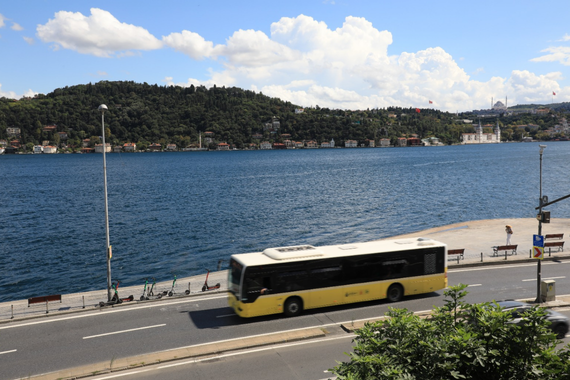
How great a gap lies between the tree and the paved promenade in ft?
28.5

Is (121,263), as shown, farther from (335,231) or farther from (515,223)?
(515,223)

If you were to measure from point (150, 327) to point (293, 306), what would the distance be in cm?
620

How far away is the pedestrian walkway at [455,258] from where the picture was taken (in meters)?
22.1

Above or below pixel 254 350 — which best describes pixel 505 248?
above

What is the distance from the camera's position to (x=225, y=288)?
80.3 feet

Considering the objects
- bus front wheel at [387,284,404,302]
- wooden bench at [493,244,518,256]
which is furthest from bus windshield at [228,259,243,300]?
wooden bench at [493,244,518,256]

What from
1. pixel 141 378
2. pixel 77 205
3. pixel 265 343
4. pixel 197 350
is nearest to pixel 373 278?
pixel 265 343

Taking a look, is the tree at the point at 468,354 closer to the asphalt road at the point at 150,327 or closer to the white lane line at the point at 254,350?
the asphalt road at the point at 150,327

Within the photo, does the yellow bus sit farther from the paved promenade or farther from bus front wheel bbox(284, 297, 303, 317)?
the paved promenade

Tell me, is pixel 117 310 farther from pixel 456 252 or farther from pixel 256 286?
pixel 456 252

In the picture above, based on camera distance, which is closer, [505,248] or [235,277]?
[235,277]

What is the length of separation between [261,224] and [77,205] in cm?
3791

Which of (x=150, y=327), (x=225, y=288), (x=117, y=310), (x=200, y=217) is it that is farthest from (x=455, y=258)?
(x=200, y=217)

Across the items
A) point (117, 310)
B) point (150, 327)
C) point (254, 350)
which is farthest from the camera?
point (117, 310)
